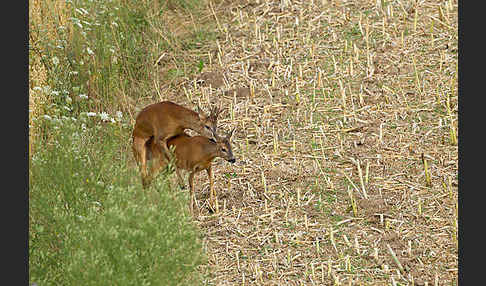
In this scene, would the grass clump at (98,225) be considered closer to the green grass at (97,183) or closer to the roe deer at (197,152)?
the green grass at (97,183)

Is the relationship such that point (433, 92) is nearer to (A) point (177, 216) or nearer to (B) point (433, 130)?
(B) point (433, 130)

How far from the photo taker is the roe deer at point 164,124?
29.3 ft

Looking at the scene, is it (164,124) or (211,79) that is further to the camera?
(211,79)

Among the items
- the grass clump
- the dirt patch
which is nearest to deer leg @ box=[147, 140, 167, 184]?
the grass clump

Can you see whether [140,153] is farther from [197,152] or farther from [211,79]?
[211,79]

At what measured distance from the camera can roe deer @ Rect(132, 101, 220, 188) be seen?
29.3 ft

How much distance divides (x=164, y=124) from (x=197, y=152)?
0.43 metres

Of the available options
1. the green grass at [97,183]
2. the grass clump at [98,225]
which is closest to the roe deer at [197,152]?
the green grass at [97,183]

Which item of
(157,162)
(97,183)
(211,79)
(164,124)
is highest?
(211,79)

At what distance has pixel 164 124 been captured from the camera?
894 centimetres

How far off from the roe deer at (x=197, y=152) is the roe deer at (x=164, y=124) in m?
0.08

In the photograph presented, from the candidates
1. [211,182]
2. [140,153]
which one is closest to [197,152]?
[211,182]

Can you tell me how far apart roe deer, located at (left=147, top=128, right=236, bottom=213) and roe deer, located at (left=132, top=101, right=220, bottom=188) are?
0.08 meters

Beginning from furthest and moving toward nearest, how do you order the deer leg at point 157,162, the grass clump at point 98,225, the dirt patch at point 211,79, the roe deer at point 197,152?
the dirt patch at point 211,79 < the deer leg at point 157,162 < the roe deer at point 197,152 < the grass clump at point 98,225
